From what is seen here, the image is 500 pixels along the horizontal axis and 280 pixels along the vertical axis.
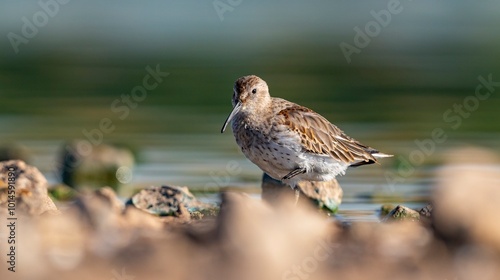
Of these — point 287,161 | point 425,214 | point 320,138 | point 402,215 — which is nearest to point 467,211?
point 425,214

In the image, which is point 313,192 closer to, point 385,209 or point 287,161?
point 385,209

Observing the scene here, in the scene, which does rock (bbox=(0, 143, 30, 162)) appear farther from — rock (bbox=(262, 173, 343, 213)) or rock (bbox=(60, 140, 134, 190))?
→ rock (bbox=(262, 173, 343, 213))

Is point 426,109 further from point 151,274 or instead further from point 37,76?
point 151,274

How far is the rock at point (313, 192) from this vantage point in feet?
41.0

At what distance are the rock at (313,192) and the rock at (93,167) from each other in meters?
2.59

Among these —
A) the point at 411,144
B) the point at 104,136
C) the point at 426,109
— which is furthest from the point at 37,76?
the point at 411,144

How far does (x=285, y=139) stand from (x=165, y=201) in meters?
1.67

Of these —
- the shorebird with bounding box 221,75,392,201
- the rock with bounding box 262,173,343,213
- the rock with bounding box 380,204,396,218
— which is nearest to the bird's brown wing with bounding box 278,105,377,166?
the shorebird with bounding box 221,75,392,201

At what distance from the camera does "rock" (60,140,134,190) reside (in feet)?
48.0

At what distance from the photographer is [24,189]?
1084 centimetres

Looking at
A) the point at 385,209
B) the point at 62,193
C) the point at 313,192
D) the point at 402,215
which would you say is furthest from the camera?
the point at 62,193

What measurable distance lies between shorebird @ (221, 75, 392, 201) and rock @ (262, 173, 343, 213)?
606 millimetres

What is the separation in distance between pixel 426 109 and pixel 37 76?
30.1 feet

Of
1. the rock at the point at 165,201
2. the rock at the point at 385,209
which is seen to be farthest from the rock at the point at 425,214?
the rock at the point at 165,201
